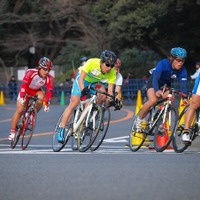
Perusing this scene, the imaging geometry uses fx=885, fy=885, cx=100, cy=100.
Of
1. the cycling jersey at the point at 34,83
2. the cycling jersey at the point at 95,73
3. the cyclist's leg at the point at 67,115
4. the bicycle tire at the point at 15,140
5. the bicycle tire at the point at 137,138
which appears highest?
the cycling jersey at the point at 95,73

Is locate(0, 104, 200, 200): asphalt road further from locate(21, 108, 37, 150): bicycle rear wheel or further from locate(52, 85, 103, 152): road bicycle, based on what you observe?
locate(21, 108, 37, 150): bicycle rear wheel

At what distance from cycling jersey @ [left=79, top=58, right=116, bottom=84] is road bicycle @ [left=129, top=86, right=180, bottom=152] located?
0.94 metres

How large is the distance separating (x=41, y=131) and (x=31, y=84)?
23.5 feet

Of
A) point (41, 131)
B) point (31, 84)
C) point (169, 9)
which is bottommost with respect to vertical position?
point (41, 131)

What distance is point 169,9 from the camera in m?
40.0

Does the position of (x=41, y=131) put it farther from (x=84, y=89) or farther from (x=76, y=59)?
(x=76, y=59)

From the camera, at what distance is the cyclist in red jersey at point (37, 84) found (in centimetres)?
1631

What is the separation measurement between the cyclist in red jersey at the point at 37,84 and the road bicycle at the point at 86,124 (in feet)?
5.78

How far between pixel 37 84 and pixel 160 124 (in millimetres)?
3388

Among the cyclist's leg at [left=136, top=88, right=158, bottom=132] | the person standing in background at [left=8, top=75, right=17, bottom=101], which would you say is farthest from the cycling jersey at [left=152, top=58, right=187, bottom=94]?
the person standing in background at [left=8, top=75, right=17, bottom=101]

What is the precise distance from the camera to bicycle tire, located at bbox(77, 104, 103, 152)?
560 inches

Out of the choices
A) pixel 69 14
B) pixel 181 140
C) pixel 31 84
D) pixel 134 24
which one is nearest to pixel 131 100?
pixel 134 24

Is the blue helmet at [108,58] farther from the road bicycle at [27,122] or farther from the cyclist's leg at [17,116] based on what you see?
the cyclist's leg at [17,116]

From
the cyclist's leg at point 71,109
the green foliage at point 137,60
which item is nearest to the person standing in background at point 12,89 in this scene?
the green foliage at point 137,60
